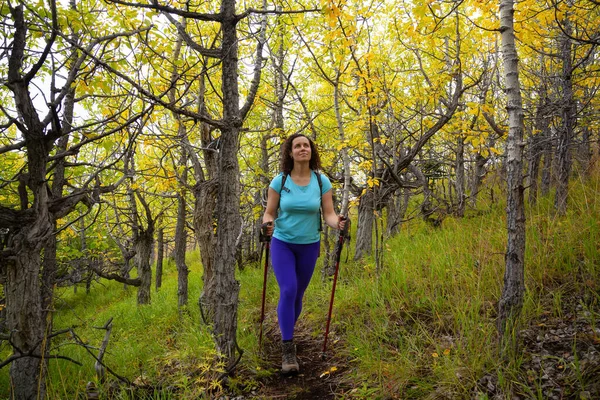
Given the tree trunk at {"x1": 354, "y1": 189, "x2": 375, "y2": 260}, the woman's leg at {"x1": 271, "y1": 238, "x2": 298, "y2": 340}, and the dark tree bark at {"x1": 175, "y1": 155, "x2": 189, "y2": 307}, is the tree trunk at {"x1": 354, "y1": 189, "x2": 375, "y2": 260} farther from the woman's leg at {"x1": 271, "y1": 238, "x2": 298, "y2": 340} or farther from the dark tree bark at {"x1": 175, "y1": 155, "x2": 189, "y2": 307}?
the woman's leg at {"x1": 271, "y1": 238, "x2": 298, "y2": 340}

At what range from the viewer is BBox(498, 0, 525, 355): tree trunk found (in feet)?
7.88

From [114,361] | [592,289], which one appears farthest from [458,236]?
[114,361]

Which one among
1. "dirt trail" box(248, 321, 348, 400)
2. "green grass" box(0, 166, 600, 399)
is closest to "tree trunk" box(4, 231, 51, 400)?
"green grass" box(0, 166, 600, 399)

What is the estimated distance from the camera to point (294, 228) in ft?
11.2

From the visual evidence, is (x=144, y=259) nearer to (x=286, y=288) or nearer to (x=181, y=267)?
(x=181, y=267)

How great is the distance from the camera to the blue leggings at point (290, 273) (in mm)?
3324

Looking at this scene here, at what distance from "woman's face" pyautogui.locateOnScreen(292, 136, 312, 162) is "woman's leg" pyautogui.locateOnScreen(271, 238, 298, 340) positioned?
948 mm

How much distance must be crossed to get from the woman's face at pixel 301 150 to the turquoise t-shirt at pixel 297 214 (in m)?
0.28

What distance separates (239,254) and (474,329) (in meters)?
7.39

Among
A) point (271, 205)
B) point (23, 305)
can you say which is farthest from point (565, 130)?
point (23, 305)

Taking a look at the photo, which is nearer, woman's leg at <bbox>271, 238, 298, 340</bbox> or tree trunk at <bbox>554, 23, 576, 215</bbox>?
woman's leg at <bbox>271, 238, 298, 340</bbox>

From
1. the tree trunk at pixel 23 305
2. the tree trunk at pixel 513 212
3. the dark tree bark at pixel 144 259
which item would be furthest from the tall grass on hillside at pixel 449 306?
the dark tree bark at pixel 144 259

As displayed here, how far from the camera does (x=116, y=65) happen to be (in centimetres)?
343

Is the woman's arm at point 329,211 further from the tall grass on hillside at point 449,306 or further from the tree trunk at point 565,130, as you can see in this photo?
the tree trunk at point 565,130
